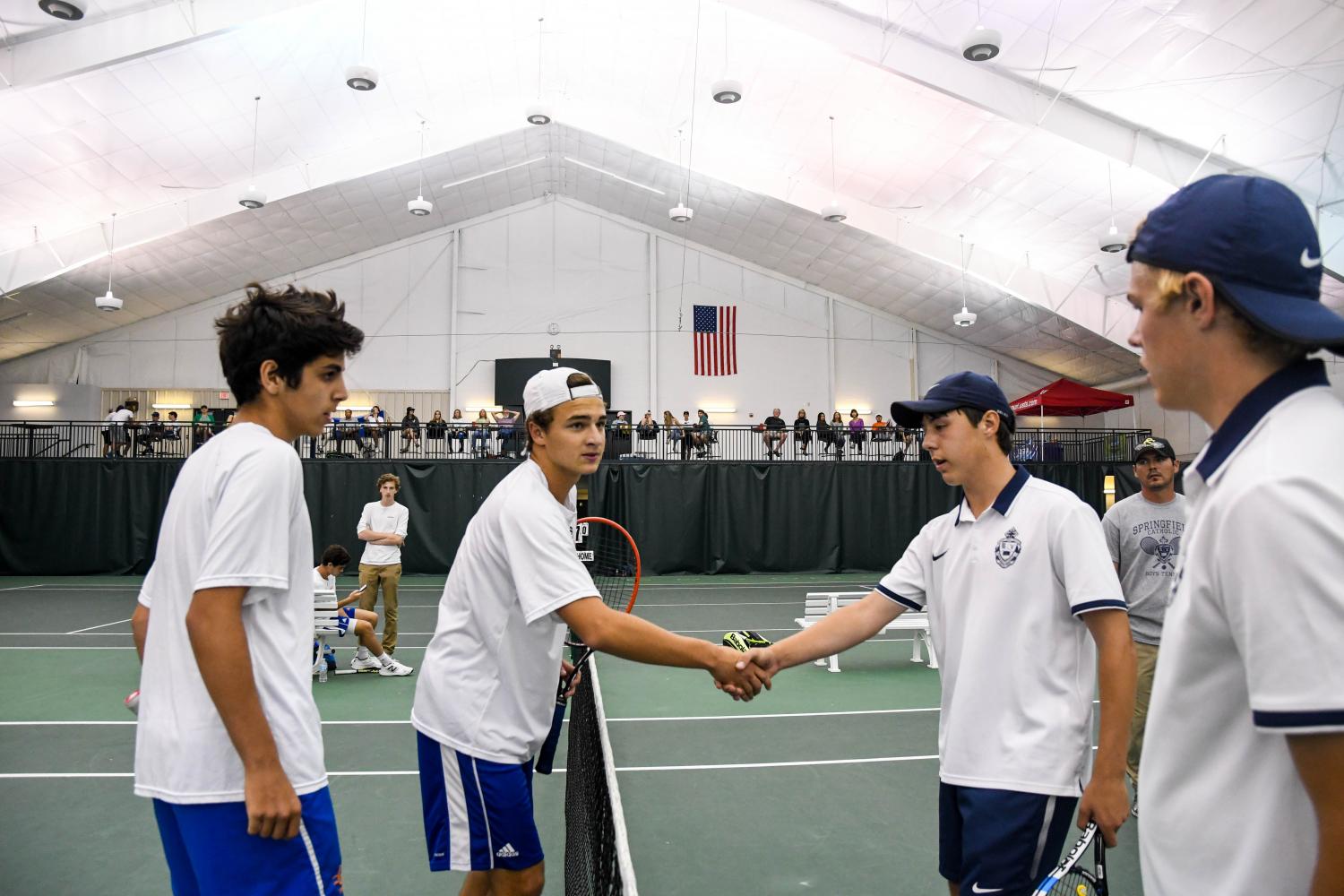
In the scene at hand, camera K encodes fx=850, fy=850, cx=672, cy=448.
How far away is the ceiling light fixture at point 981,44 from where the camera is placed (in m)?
11.5

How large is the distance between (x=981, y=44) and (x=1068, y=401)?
11574 mm

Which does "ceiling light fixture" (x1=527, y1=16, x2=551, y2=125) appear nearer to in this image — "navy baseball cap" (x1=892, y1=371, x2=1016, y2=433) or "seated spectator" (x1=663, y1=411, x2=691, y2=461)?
"seated spectator" (x1=663, y1=411, x2=691, y2=461)

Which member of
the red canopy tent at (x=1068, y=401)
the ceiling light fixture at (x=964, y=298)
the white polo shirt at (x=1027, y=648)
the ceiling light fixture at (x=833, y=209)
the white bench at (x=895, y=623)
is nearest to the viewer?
the white polo shirt at (x=1027, y=648)

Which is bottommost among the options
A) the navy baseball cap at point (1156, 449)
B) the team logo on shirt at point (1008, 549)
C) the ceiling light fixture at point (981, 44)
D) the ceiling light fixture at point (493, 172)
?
the team logo on shirt at point (1008, 549)

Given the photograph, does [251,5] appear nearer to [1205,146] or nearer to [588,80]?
[588,80]

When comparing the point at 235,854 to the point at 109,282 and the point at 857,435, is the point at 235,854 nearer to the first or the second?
the point at 857,435

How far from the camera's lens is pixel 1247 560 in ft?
3.25

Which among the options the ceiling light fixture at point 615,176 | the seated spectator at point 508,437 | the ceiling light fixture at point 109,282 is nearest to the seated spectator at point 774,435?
the seated spectator at point 508,437

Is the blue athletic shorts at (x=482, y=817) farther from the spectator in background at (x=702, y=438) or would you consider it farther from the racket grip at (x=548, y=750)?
the spectator in background at (x=702, y=438)

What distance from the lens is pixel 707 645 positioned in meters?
2.84

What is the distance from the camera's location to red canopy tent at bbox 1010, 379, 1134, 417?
20922mm

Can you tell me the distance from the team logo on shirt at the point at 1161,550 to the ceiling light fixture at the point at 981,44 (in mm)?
9068

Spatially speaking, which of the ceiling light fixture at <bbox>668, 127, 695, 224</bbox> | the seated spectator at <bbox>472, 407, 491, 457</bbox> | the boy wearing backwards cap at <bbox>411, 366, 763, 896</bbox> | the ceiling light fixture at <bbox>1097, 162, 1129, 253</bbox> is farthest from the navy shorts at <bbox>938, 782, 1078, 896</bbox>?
the seated spectator at <bbox>472, 407, 491, 457</bbox>

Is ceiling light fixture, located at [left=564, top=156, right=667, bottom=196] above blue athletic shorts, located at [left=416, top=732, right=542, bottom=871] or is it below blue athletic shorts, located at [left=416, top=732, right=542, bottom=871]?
above
